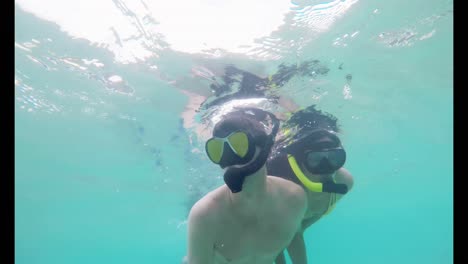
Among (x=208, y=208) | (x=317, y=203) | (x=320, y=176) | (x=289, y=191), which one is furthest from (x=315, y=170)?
(x=208, y=208)

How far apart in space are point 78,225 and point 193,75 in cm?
3538

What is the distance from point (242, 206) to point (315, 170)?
7.29 feet

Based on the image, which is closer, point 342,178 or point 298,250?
point 342,178

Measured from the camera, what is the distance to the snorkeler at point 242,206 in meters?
3.52

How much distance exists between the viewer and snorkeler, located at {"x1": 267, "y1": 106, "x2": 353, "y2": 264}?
4.87 m

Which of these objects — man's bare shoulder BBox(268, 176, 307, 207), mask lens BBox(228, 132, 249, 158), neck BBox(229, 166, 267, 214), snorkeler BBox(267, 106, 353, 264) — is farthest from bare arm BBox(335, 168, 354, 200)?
mask lens BBox(228, 132, 249, 158)

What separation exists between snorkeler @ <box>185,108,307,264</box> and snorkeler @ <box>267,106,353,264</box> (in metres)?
0.50

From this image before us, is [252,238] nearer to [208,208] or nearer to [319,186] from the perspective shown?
[208,208]

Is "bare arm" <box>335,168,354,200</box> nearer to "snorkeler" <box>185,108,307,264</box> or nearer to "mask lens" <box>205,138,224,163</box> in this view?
"snorkeler" <box>185,108,307,264</box>

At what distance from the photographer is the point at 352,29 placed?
974 centimetres

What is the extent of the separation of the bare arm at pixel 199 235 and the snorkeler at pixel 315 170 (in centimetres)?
166

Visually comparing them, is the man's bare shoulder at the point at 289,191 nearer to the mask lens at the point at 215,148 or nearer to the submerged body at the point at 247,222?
the submerged body at the point at 247,222

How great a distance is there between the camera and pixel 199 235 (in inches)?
149
